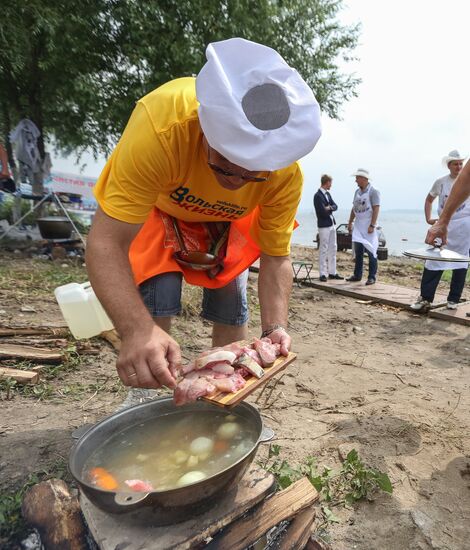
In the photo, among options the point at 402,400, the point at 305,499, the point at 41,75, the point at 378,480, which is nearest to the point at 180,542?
the point at 305,499

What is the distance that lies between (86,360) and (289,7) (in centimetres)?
1029

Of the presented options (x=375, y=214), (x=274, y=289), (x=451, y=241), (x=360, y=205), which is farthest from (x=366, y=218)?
(x=274, y=289)

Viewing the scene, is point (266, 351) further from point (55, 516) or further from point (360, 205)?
point (360, 205)

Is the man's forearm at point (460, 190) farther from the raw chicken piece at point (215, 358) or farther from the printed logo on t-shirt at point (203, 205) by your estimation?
the raw chicken piece at point (215, 358)

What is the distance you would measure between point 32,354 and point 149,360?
225cm

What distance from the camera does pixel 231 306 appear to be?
2.64 m

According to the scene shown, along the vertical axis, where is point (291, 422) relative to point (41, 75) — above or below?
below

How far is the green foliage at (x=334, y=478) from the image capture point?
2.15 meters

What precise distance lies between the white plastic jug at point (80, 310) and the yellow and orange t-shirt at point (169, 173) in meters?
1.99

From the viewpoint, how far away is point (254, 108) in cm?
155

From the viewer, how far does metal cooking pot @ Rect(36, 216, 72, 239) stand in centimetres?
795

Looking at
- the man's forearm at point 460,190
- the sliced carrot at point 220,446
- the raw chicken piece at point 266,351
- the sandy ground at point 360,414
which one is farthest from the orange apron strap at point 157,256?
the man's forearm at point 460,190

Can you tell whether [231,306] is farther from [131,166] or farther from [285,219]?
[131,166]

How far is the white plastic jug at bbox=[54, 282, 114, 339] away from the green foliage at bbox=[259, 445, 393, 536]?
2.23m
